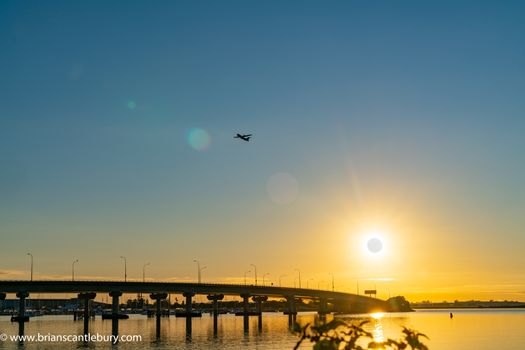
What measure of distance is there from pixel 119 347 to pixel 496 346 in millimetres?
62261

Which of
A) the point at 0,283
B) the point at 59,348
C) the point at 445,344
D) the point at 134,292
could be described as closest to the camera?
the point at 59,348

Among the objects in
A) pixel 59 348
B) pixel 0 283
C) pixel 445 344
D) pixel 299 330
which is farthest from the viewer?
pixel 0 283

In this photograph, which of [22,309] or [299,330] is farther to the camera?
[22,309]

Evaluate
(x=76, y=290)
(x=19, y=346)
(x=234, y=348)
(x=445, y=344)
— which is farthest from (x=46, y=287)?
(x=445, y=344)

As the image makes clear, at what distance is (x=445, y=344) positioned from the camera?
338 ft

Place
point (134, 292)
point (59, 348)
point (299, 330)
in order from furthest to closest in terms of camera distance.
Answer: point (134, 292), point (59, 348), point (299, 330)

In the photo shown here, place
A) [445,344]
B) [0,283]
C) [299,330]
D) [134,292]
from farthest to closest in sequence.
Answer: [134,292], [0,283], [445,344], [299,330]

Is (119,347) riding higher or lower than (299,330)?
lower

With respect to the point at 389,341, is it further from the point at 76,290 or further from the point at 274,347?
the point at 76,290

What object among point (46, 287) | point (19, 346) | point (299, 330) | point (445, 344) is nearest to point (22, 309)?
point (46, 287)

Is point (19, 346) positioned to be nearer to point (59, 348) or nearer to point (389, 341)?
point (59, 348)

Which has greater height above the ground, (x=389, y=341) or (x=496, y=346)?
(x=389, y=341)

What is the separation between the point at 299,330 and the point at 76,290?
608 ft

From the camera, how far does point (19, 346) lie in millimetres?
100062
